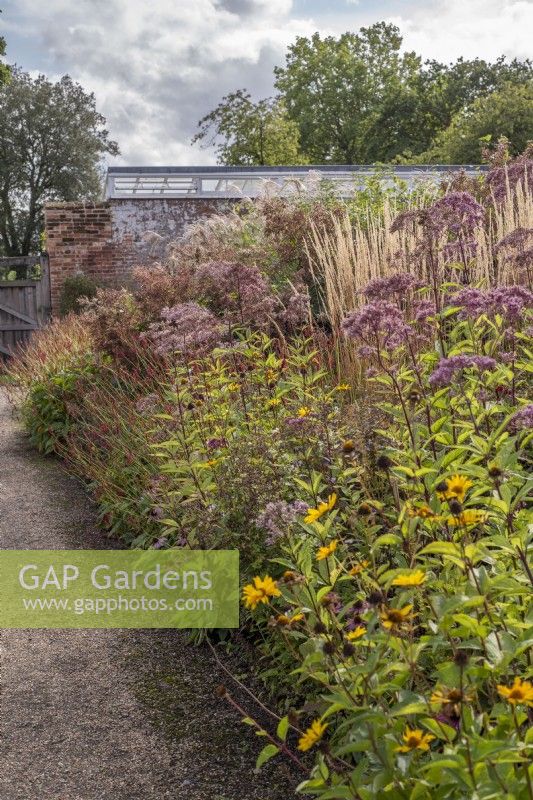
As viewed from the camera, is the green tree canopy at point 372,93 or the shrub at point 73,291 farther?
the green tree canopy at point 372,93

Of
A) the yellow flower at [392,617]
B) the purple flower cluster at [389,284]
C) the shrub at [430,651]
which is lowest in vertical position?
the shrub at [430,651]

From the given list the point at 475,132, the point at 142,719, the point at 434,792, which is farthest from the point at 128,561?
the point at 475,132

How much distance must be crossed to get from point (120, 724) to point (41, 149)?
89.1ft

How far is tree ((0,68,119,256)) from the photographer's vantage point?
27.5 meters

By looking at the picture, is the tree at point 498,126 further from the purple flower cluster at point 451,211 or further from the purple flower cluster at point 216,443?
the purple flower cluster at point 216,443

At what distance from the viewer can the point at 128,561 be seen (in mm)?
4637

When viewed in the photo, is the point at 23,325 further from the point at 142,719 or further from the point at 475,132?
the point at 142,719

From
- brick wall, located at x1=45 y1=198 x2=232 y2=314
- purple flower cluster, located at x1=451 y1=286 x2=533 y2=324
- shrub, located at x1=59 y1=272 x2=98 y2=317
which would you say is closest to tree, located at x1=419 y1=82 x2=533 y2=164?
brick wall, located at x1=45 y1=198 x2=232 y2=314

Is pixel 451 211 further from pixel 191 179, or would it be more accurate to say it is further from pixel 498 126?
pixel 498 126

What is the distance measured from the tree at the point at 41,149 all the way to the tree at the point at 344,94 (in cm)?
818

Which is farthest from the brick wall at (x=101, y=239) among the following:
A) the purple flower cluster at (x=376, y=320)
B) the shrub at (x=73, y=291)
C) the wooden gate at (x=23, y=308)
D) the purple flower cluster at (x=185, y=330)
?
the purple flower cluster at (x=376, y=320)

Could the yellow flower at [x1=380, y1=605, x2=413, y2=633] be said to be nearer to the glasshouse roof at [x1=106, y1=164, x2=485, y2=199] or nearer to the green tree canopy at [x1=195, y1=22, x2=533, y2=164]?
the glasshouse roof at [x1=106, y1=164, x2=485, y2=199]

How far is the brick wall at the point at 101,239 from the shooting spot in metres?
17.2

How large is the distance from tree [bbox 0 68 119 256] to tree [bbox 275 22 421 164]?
818 centimetres
